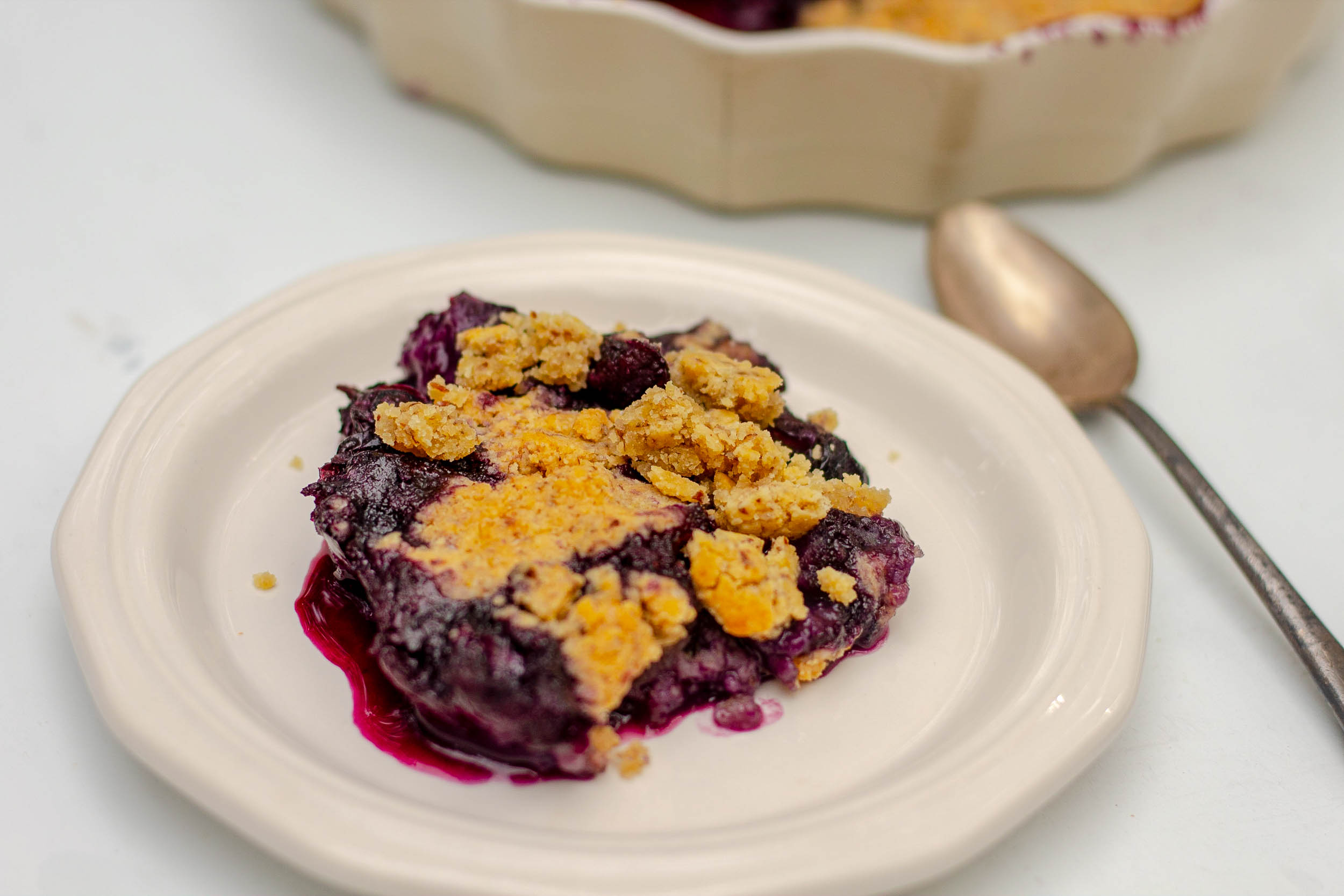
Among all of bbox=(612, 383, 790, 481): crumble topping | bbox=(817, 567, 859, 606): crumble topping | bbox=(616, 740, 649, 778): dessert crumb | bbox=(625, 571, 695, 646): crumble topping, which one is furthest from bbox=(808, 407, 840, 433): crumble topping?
bbox=(616, 740, 649, 778): dessert crumb

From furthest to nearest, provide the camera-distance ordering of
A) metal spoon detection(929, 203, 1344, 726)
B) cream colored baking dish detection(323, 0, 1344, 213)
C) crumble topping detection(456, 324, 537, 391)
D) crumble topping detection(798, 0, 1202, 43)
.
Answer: crumble topping detection(798, 0, 1202, 43), cream colored baking dish detection(323, 0, 1344, 213), metal spoon detection(929, 203, 1344, 726), crumble topping detection(456, 324, 537, 391)

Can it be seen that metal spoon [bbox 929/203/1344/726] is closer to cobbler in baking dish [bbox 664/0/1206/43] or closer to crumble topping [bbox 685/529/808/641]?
cobbler in baking dish [bbox 664/0/1206/43]

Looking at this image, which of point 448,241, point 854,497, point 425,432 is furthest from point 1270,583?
point 448,241

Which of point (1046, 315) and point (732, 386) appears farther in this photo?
point (1046, 315)

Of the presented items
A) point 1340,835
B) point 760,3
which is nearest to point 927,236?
point 760,3

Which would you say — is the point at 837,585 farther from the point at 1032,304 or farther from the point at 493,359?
the point at 1032,304

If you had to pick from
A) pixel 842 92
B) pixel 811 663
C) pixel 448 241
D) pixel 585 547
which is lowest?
pixel 448 241

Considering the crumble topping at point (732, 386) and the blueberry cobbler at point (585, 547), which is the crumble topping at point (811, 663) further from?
the crumble topping at point (732, 386)
